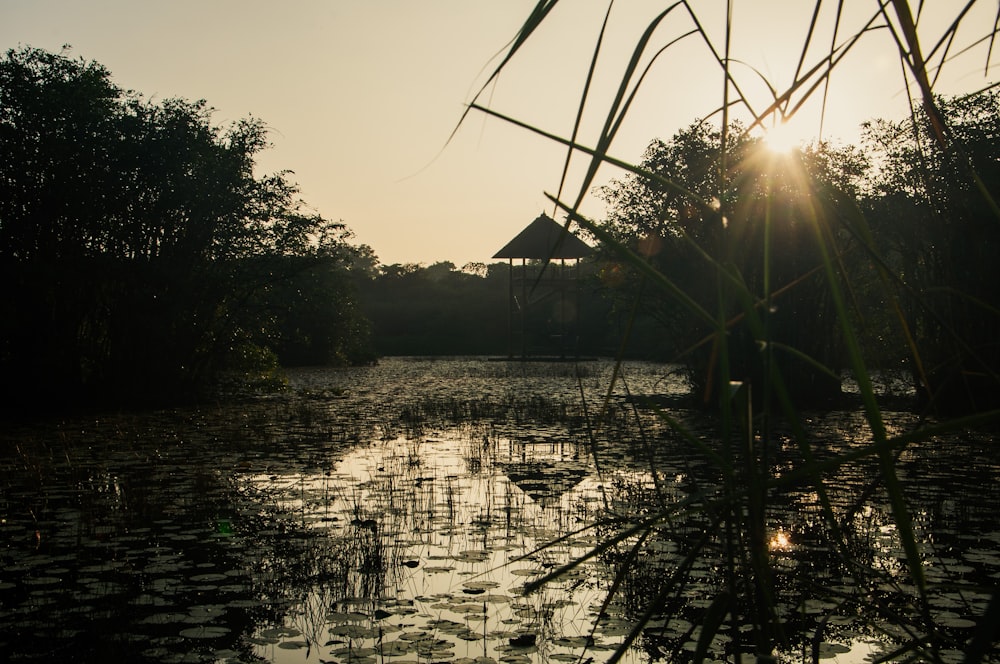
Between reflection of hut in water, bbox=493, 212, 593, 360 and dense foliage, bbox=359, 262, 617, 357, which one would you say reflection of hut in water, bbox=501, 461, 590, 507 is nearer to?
reflection of hut in water, bbox=493, 212, 593, 360

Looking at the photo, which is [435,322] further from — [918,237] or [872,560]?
[872,560]

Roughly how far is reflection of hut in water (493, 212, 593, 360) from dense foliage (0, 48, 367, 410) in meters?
12.3

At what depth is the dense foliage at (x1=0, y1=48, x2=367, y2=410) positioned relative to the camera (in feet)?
45.1

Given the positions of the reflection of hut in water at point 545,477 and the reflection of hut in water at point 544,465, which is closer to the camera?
the reflection of hut in water at point 545,477

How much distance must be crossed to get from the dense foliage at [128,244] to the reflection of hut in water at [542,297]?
12.3m

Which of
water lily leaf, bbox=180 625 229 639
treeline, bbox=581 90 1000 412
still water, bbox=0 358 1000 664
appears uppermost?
treeline, bbox=581 90 1000 412

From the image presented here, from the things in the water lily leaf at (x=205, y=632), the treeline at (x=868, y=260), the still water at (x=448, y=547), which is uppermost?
the treeline at (x=868, y=260)

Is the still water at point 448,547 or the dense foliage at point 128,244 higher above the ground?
the dense foliage at point 128,244

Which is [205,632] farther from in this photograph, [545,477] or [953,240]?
[953,240]

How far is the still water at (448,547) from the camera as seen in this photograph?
12.1 ft

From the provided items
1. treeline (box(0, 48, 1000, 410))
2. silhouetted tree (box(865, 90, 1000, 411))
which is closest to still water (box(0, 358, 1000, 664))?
silhouetted tree (box(865, 90, 1000, 411))

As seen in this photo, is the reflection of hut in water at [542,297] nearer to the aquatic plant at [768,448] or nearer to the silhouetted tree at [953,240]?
the silhouetted tree at [953,240]

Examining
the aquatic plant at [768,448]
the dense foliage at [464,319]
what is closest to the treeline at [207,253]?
the aquatic plant at [768,448]

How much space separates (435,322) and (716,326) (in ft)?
159
